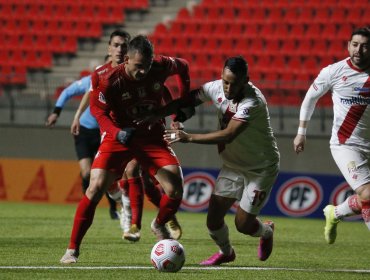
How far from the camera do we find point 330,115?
1727 cm

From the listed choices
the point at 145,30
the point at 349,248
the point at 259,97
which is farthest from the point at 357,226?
the point at 145,30

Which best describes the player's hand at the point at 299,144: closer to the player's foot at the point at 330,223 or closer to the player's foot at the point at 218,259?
the player's foot at the point at 218,259

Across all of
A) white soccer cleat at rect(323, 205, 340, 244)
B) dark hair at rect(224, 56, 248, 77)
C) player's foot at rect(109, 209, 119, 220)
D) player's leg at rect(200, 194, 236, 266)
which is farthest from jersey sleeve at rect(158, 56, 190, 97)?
player's foot at rect(109, 209, 119, 220)

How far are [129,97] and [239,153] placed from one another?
1085mm

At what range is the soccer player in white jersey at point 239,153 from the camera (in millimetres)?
7996

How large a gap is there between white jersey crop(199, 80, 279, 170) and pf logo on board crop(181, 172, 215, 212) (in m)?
8.22

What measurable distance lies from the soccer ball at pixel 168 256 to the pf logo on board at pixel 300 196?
8.90 meters

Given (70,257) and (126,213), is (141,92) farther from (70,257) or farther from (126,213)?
(126,213)

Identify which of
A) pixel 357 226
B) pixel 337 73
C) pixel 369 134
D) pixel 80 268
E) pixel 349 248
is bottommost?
pixel 357 226

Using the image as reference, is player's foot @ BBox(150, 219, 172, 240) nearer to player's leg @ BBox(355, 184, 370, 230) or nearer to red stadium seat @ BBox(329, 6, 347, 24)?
player's leg @ BBox(355, 184, 370, 230)

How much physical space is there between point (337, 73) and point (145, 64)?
6.33 feet

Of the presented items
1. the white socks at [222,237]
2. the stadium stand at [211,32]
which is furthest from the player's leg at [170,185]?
the stadium stand at [211,32]

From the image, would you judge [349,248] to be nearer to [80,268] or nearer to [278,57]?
[80,268]

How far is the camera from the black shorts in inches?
515
